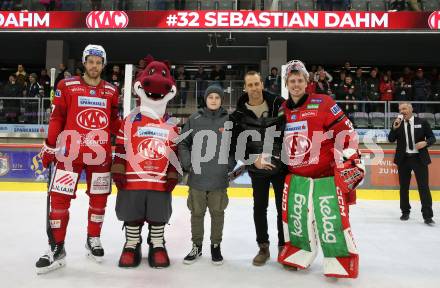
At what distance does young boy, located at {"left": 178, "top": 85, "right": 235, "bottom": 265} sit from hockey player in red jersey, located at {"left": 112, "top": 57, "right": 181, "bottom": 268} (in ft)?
0.47

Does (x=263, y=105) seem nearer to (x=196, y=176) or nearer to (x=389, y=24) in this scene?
(x=196, y=176)

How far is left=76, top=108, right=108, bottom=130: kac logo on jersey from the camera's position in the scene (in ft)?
9.40

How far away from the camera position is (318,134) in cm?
275

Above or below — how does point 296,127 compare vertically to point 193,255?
above

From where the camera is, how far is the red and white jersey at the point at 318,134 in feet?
8.93

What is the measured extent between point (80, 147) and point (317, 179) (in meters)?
1.68

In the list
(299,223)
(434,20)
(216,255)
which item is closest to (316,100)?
(299,223)

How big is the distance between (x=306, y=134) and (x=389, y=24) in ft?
27.0

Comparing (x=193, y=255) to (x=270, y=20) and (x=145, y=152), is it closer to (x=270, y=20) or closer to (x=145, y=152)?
(x=145, y=152)

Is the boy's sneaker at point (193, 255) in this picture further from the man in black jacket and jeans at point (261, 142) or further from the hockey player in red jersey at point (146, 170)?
the man in black jacket and jeans at point (261, 142)

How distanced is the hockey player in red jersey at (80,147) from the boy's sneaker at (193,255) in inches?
25.1

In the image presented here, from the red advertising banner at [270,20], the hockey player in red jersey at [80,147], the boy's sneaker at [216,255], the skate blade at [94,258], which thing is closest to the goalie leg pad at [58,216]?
the hockey player in red jersey at [80,147]

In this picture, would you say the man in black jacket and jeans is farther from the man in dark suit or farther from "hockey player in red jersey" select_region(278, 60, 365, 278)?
the man in dark suit

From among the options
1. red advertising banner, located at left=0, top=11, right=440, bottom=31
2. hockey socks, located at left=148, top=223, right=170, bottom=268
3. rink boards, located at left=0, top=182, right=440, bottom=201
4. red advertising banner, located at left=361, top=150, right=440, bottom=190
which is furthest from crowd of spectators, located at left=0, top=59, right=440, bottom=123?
hockey socks, located at left=148, top=223, right=170, bottom=268
